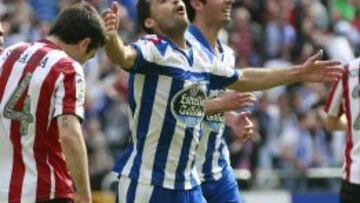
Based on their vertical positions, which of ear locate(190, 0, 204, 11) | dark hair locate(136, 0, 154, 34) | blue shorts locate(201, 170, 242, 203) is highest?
ear locate(190, 0, 204, 11)

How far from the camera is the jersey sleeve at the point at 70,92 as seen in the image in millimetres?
7965

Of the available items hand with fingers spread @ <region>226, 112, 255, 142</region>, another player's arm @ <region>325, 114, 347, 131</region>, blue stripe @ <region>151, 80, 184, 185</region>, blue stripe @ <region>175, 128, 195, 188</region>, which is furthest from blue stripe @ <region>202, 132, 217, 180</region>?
another player's arm @ <region>325, 114, 347, 131</region>

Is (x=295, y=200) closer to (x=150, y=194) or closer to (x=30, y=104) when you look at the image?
(x=150, y=194)

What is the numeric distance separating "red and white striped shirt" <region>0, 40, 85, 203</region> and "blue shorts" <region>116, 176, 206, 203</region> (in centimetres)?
69

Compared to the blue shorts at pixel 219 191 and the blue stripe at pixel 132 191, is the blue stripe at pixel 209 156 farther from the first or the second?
the blue stripe at pixel 132 191

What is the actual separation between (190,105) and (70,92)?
1211mm

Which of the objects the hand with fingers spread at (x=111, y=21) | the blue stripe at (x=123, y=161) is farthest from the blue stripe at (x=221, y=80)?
the hand with fingers spread at (x=111, y=21)

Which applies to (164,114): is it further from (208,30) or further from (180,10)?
(208,30)

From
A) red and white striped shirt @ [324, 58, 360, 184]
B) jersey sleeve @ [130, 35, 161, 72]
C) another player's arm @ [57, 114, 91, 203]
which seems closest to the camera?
another player's arm @ [57, 114, 91, 203]

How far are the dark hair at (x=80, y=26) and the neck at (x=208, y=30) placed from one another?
187 centimetres

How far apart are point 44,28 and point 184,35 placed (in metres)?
9.13

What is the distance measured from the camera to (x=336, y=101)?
35.6 feet

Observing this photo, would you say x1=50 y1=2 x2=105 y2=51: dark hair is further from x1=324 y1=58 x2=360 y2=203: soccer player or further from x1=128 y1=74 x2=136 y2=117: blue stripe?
x1=324 y1=58 x2=360 y2=203: soccer player

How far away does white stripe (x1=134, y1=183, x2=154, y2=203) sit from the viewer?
8.87 m
